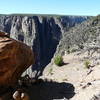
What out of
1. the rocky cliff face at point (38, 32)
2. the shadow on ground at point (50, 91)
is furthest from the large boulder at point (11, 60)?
the rocky cliff face at point (38, 32)

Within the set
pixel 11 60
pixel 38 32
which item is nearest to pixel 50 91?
pixel 11 60

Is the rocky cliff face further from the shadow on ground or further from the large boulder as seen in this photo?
the large boulder

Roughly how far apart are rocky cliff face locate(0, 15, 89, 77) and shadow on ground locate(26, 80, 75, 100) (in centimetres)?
9128

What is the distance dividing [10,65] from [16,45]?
1968mm

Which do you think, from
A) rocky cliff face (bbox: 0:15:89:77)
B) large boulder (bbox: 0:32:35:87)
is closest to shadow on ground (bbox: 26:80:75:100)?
large boulder (bbox: 0:32:35:87)

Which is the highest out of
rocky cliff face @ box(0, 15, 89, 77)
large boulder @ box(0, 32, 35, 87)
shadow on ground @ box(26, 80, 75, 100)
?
large boulder @ box(0, 32, 35, 87)

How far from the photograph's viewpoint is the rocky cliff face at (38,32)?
134125 mm

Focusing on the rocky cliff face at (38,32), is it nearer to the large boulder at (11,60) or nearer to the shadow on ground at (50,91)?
the shadow on ground at (50,91)

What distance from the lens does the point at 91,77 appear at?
93.7 feet

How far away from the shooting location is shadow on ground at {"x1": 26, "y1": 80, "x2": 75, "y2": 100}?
24709 mm

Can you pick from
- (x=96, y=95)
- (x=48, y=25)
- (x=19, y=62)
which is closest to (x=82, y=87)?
(x=96, y=95)

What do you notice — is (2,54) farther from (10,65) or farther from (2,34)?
(2,34)

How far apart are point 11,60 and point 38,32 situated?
121425 millimetres

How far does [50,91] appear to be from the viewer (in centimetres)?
2644
